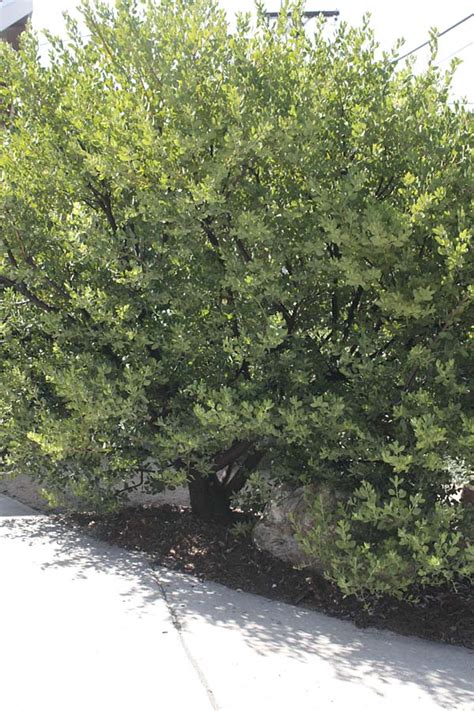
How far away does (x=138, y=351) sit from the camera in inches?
188

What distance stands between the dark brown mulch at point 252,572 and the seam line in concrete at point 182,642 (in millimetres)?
323

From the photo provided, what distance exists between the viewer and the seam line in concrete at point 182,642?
3303 mm

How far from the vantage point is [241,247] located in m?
4.51

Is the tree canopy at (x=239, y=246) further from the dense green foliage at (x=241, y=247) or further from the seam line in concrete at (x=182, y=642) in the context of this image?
the seam line in concrete at (x=182, y=642)

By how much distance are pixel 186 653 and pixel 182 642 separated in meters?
0.12

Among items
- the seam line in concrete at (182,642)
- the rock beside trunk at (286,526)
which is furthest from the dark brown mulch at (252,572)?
the seam line in concrete at (182,642)

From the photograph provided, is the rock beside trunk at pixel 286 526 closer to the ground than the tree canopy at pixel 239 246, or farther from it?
closer to the ground

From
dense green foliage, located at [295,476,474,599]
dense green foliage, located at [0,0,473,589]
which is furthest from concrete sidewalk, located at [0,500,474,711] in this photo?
dense green foliage, located at [0,0,473,589]

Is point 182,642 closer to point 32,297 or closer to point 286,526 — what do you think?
point 286,526

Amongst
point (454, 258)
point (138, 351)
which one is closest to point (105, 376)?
point (138, 351)

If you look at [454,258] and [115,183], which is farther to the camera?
[115,183]

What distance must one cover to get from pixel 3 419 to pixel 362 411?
2616 millimetres

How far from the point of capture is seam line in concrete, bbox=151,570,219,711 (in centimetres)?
330

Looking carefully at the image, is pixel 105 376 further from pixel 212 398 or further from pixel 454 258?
pixel 454 258
